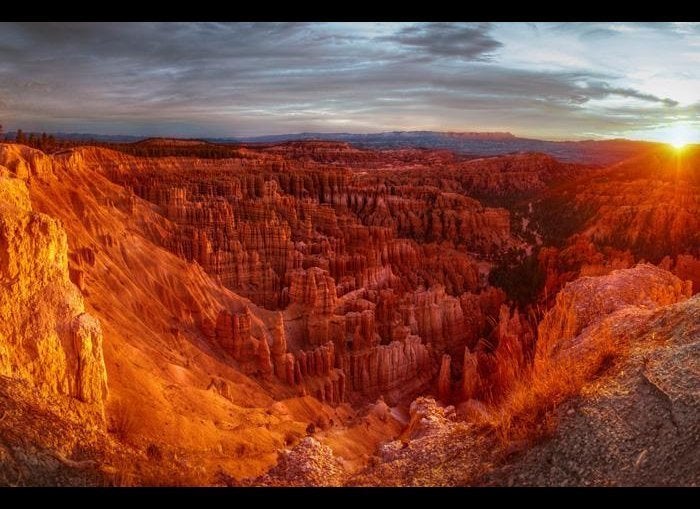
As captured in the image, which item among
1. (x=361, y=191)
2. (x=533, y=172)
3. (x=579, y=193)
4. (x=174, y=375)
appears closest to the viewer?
(x=174, y=375)

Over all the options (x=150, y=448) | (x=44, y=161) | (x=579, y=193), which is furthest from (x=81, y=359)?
(x=579, y=193)

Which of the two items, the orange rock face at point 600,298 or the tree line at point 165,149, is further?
the tree line at point 165,149

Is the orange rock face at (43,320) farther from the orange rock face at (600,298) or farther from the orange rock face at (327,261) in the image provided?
the orange rock face at (600,298)

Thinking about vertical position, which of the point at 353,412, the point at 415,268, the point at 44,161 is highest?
the point at 44,161

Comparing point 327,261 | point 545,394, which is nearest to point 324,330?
point 327,261

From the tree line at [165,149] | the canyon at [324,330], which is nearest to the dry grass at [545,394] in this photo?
A: the canyon at [324,330]

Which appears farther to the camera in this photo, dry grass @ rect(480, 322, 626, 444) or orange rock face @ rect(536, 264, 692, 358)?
orange rock face @ rect(536, 264, 692, 358)

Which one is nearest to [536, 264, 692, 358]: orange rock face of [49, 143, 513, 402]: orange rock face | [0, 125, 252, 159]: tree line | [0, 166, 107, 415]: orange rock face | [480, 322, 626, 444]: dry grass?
[480, 322, 626, 444]: dry grass

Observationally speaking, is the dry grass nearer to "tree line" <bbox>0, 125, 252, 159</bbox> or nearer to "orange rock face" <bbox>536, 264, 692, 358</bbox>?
"orange rock face" <bbox>536, 264, 692, 358</bbox>
